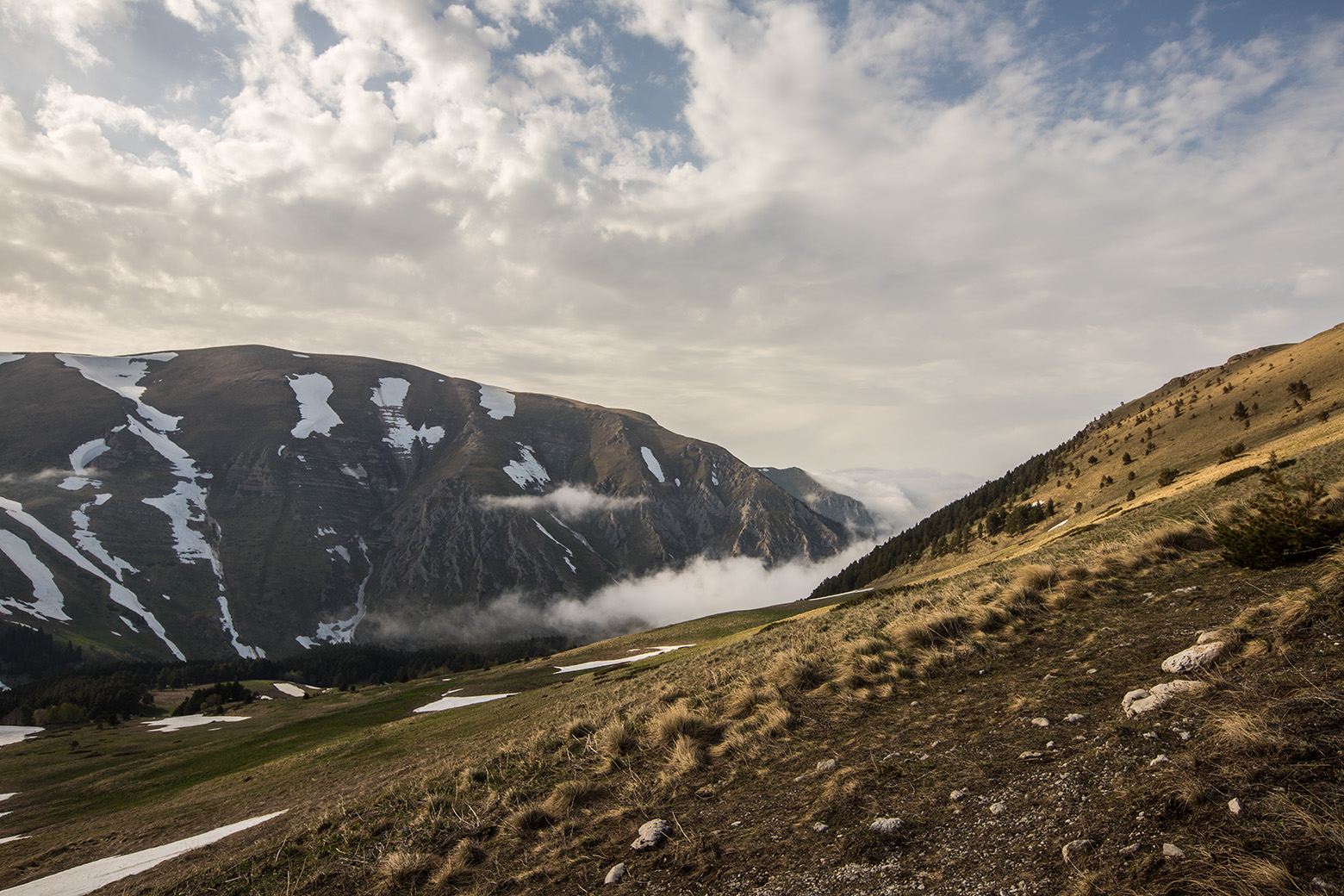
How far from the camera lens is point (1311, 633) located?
738 centimetres

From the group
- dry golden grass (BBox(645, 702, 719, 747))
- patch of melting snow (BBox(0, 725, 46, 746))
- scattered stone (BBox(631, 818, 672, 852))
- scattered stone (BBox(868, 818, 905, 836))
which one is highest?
scattered stone (BBox(868, 818, 905, 836))

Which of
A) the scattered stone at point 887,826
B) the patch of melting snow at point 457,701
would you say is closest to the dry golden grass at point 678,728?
the scattered stone at point 887,826

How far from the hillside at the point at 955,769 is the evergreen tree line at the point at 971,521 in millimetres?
82273

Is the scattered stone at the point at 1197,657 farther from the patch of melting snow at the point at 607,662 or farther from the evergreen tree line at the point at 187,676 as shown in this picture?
the evergreen tree line at the point at 187,676

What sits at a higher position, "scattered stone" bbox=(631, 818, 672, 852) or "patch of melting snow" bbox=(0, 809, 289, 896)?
"scattered stone" bbox=(631, 818, 672, 852)

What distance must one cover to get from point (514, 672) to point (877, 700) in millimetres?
70664

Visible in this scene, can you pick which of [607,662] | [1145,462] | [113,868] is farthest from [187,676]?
[1145,462]

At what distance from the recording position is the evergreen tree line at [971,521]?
3706 inches

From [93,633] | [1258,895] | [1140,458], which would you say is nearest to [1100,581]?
[1258,895]

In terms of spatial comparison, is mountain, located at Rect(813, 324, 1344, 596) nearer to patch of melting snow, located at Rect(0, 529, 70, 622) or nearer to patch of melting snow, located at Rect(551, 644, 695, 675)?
patch of melting snow, located at Rect(551, 644, 695, 675)

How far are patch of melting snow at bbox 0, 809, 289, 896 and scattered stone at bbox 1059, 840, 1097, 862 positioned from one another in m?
22.5

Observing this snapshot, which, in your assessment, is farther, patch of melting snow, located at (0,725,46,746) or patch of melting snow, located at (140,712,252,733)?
patch of melting snow, located at (140,712,252,733)

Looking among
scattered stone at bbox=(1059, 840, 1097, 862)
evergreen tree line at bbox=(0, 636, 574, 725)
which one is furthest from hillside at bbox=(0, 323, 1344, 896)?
evergreen tree line at bbox=(0, 636, 574, 725)

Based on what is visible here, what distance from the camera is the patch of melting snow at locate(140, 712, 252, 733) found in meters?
73.4
